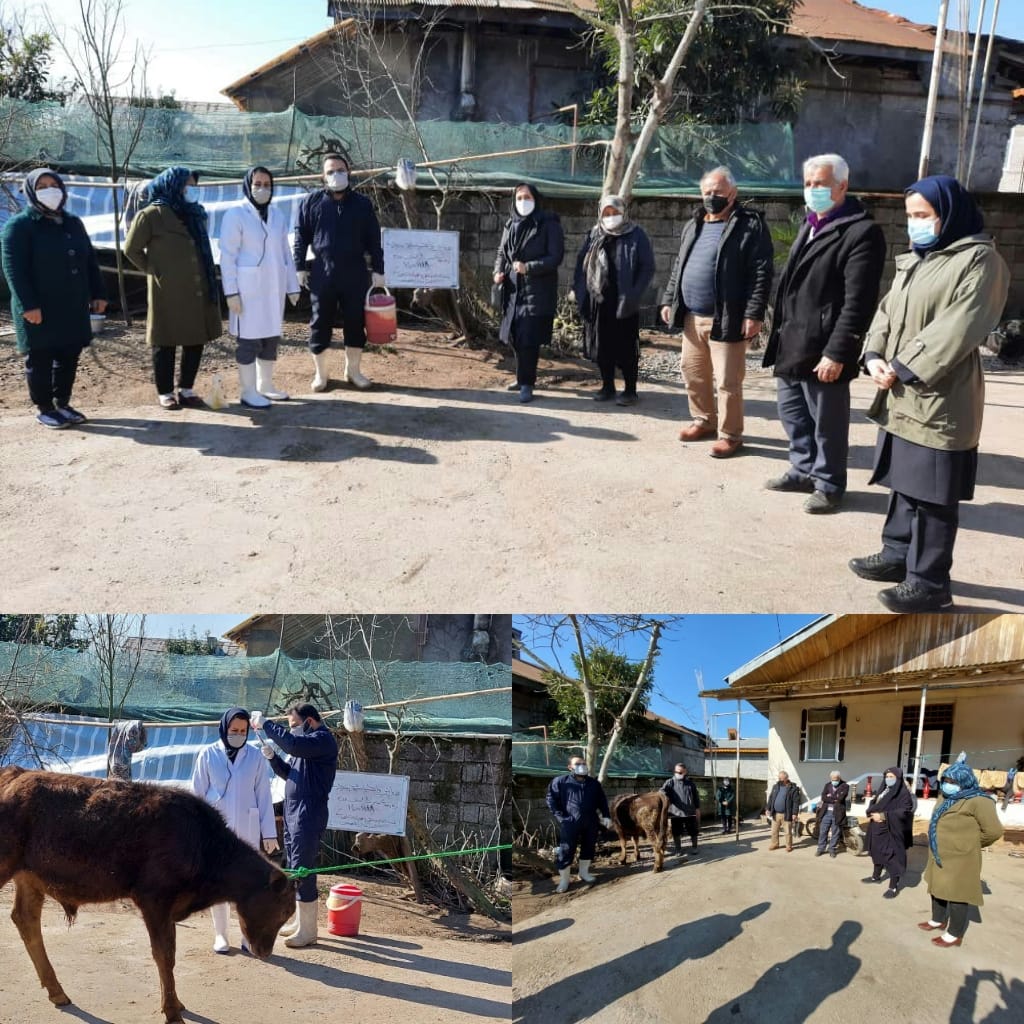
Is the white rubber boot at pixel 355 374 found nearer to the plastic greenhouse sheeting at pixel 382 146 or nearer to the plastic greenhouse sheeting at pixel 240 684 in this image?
the plastic greenhouse sheeting at pixel 240 684

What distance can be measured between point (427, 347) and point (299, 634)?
15.3 feet

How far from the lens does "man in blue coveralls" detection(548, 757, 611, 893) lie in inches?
Result: 106

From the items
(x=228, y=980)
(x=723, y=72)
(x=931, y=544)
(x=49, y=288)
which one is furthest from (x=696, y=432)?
(x=723, y=72)

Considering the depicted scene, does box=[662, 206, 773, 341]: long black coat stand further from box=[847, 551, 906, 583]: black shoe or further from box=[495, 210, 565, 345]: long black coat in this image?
box=[847, 551, 906, 583]: black shoe

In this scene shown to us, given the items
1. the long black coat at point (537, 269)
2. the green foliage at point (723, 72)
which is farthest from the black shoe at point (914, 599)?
the green foliage at point (723, 72)

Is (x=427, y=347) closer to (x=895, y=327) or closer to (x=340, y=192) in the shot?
(x=340, y=192)

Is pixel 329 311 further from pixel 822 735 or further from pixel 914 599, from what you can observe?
pixel 822 735

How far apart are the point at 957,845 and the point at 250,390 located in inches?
199

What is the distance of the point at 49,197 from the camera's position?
5523mm

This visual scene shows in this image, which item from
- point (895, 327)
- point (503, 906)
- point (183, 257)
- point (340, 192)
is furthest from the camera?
point (340, 192)

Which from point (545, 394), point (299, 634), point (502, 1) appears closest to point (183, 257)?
point (545, 394)

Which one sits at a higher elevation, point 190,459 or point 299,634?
point 190,459

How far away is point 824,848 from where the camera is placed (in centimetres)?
266

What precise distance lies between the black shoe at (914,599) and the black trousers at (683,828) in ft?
4.55
